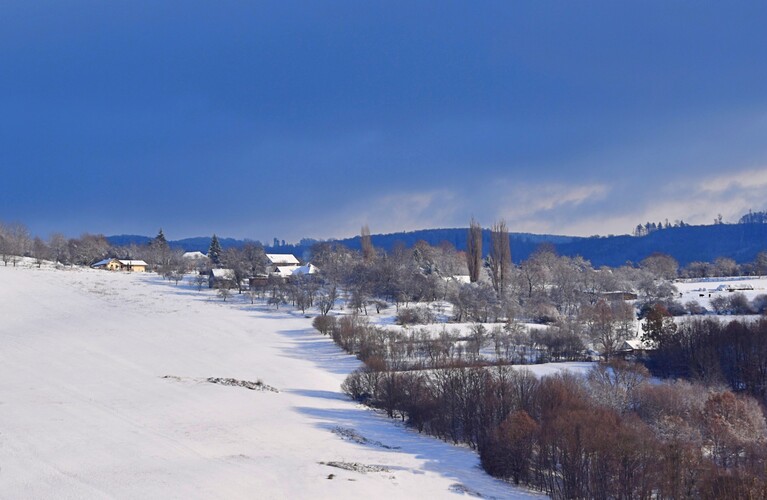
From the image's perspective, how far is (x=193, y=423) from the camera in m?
26.2

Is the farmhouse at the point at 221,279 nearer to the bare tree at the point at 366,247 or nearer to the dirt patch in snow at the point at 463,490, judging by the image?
the bare tree at the point at 366,247

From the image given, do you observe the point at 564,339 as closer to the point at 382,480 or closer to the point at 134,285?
the point at 382,480

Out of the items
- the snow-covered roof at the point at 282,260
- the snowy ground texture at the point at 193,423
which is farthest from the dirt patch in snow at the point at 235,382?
the snow-covered roof at the point at 282,260

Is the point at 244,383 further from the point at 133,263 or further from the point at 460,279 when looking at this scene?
the point at 133,263

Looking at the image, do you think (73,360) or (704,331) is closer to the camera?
(73,360)

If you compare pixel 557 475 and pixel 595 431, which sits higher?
pixel 595 431

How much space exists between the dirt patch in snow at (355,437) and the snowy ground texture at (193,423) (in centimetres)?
11

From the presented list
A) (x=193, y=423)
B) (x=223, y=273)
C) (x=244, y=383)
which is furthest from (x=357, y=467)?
(x=223, y=273)

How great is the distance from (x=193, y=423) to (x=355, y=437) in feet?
23.5

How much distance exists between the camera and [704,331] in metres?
51.8

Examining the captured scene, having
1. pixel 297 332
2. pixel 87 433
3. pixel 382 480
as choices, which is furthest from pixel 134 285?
pixel 382 480

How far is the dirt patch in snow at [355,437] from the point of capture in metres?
26.2

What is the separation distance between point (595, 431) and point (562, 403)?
21.1ft

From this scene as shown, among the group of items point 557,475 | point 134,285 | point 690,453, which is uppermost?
point 134,285
